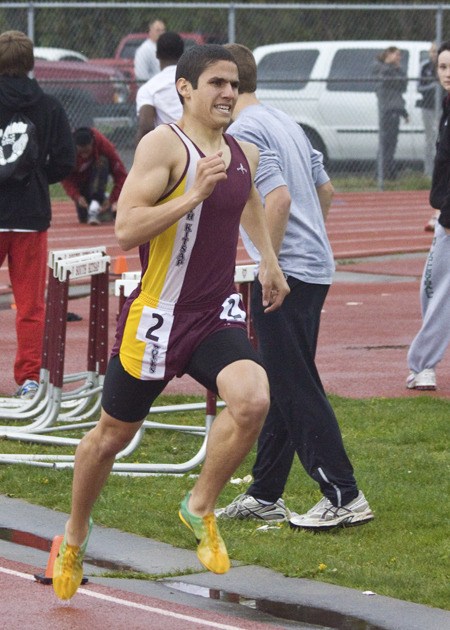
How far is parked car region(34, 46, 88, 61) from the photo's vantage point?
25.0 metres

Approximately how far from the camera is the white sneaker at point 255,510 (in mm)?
6523

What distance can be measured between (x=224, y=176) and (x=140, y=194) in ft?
1.02

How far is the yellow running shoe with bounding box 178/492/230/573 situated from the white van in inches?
718

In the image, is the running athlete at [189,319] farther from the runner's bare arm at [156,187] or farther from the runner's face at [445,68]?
the runner's face at [445,68]

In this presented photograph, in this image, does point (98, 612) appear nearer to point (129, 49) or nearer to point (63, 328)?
point (63, 328)

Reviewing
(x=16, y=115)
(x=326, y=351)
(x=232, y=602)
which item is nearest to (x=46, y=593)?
(x=232, y=602)

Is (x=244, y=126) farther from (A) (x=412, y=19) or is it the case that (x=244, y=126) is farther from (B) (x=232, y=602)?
(A) (x=412, y=19)

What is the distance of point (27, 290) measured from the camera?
9.25m

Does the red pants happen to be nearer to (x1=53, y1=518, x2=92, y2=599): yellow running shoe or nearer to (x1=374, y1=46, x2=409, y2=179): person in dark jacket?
(x1=53, y1=518, x2=92, y2=599): yellow running shoe

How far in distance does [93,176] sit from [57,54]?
7144 mm

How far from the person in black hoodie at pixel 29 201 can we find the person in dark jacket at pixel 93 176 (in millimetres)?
9011

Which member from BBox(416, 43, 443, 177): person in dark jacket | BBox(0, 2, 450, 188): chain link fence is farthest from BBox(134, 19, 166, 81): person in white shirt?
BBox(416, 43, 443, 177): person in dark jacket

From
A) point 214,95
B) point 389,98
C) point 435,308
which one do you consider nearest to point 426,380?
point 435,308

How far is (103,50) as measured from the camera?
2611 centimetres
